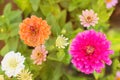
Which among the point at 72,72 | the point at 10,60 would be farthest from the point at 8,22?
the point at 72,72

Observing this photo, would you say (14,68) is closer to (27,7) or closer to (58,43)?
(58,43)

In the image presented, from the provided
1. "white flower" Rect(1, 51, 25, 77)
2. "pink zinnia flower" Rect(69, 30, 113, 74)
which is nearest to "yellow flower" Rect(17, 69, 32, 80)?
"white flower" Rect(1, 51, 25, 77)

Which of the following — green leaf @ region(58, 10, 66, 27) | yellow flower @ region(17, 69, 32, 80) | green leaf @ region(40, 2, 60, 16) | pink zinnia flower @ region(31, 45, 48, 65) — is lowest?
yellow flower @ region(17, 69, 32, 80)

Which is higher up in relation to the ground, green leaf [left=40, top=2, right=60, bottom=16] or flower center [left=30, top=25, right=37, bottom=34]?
green leaf [left=40, top=2, right=60, bottom=16]

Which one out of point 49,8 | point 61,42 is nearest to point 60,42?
point 61,42

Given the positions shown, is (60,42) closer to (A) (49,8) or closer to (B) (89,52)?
(B) (89,52)

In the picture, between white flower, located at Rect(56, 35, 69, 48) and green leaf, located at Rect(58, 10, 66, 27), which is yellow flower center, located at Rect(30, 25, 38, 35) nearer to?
white flower, located at Rect(56, 35, 69, 48)

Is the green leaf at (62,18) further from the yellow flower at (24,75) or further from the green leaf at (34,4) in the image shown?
the yellow flower at (24,75)
